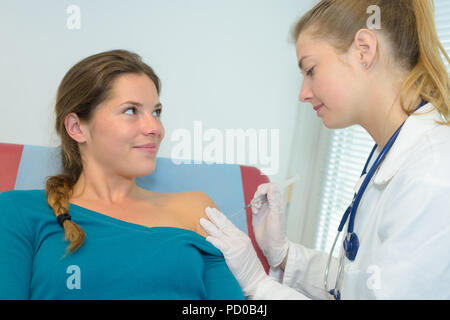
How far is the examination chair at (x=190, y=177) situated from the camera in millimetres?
1387

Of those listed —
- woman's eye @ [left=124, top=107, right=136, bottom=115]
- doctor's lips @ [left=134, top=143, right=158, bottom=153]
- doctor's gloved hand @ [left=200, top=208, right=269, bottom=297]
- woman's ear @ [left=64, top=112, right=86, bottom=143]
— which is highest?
woman's eye @ [left=124, top=107, right=136, bottom=115]

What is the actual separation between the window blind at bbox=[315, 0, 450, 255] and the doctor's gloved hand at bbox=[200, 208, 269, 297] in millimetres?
1203

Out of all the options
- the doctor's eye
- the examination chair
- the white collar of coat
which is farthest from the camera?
the examination chair

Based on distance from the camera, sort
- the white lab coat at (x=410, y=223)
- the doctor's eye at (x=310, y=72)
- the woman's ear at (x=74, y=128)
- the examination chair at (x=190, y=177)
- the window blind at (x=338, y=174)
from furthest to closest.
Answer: the window blind at (x=338, y=174) → the examination chair at (x=190, y=177) → the woman's ear at (x=74, y=128) → the doctor's eye at (x=310, y=72) → the white lab coat at (x=410, y=223)

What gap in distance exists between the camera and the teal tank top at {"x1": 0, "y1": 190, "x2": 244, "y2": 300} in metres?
1.00

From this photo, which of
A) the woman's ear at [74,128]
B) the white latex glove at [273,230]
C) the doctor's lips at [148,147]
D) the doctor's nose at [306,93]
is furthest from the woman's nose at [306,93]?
the woman's ear at [74,128]

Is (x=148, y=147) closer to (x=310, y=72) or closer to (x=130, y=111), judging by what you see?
(x=130, y=111)

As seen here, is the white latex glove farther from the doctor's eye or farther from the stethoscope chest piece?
the doctor's eye

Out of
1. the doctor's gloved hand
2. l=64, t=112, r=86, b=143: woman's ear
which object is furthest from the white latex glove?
l=64, t=112, r=86, b=143: woman's ear

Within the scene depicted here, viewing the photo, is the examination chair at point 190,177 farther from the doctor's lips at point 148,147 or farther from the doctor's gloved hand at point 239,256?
the doctor's lips at point 148,147

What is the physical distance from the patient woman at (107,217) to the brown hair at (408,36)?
613mm

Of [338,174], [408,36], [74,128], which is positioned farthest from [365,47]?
[338,174]

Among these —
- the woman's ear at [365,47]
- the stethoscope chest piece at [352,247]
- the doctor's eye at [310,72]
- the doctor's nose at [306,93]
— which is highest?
the woman's ear at [365,47]
